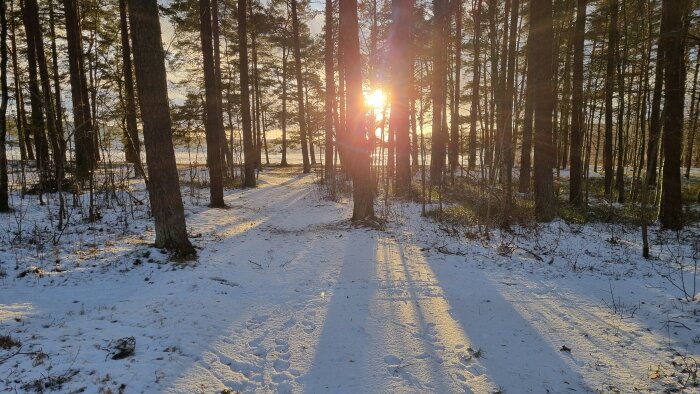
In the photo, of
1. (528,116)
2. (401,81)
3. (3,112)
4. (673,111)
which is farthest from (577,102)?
(3,112)

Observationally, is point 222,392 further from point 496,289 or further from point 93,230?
point 93,230

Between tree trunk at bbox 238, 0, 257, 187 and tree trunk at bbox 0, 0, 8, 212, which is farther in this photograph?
tree trunk at bbox 238, 0, 257, 187

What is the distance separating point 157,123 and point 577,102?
1341cm

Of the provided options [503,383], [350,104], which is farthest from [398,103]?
[503,383]

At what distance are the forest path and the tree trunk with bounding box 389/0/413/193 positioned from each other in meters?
7.57

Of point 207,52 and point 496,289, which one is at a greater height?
point 207,52

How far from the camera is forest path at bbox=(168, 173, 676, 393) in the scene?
354 cm

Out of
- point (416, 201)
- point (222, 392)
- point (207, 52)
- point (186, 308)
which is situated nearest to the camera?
point (222, 392)

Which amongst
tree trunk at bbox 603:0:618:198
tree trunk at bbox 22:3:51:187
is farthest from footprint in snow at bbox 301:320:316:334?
tree trunk at bbox 603:0:618:198

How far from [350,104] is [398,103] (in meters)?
4.62

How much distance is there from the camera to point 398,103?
14016mm

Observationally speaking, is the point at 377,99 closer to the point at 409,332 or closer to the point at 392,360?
the point at 409,332

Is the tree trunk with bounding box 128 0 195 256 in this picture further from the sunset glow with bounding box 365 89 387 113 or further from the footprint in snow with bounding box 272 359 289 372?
the sunset glow with bounding box 365 89 387 113

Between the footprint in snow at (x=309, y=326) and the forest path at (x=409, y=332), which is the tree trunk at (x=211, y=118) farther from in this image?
the footprint in snow at (x=309, y=326)
